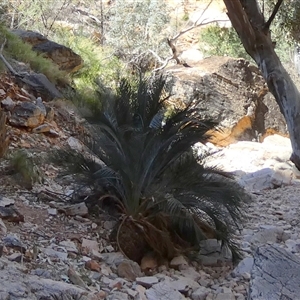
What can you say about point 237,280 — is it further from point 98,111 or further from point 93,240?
point 98,111

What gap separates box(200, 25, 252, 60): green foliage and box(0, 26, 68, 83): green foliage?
23.9 ft

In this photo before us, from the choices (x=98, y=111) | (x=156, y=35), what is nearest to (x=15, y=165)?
(x=98, y=111)

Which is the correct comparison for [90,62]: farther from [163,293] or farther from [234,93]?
[163,293]

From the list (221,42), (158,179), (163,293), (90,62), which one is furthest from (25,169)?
(221,42)

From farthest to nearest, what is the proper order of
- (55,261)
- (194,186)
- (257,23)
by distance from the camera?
(257,23) → (194,186) → (55,261)

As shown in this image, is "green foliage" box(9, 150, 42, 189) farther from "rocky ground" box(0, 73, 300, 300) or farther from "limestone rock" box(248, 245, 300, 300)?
"limestone rock" box(248, 245, 300, 300)

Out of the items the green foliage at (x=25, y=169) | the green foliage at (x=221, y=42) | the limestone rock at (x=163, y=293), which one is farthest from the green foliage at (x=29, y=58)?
the green foliage at (x=221, y=42)

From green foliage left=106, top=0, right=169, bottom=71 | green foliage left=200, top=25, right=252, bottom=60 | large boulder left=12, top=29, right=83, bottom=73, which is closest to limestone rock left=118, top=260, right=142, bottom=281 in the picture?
large boulder left=12, top=29, right=83, bottom=73

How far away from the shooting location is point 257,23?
5.11m

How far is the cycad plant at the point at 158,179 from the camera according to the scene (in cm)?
427

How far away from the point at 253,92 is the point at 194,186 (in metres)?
8.84

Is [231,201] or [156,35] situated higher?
[156,35]

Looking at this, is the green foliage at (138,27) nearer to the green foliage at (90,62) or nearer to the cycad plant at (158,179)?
the green foliage at (90,62)

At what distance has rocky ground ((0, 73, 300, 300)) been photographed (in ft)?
10.7
